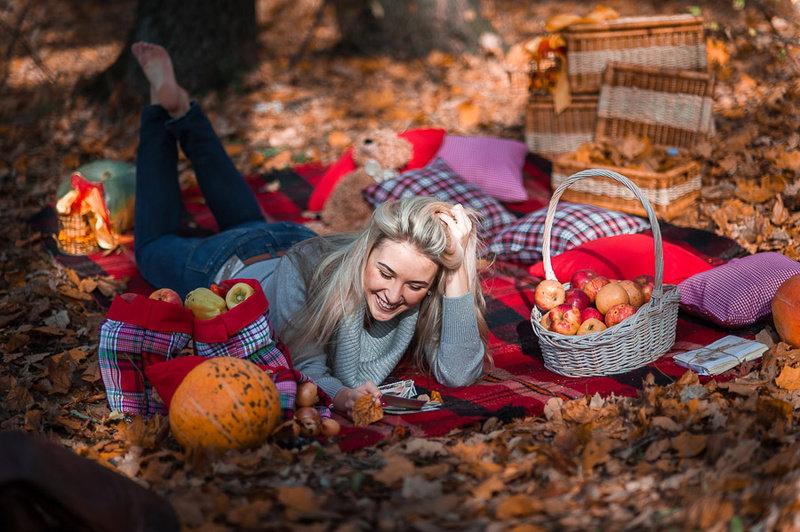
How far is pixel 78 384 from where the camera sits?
12.8ft

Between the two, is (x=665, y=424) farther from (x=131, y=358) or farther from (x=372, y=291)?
(x=131, y=358)

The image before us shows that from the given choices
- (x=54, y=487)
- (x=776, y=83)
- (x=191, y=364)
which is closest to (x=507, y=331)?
(x=191, y=364)

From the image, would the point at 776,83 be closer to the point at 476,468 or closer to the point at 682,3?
the point at 682,3

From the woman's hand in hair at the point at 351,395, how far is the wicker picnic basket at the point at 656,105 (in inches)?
132

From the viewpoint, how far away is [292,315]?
3.74 m

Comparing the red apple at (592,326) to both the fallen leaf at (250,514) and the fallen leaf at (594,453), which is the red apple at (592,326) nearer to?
the fallen leaf at (594,453)

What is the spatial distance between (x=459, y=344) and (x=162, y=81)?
2.55m

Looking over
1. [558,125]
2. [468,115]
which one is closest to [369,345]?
[558,125]

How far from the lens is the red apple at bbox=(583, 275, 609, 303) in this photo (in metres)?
3.96

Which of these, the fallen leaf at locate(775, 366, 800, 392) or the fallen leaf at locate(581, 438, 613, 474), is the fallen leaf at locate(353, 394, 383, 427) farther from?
the fallen leaf at locate(775, 366, 800, 392)

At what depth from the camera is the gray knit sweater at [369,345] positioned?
3.68 metres

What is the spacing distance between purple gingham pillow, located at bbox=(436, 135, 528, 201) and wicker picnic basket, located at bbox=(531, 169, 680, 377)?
220 cm

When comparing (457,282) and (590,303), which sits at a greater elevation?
(457,282)

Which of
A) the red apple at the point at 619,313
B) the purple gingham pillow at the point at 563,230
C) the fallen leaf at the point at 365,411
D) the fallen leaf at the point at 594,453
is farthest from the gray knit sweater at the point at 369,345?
Answer: the purple gingham pillow at the point at 563,230
